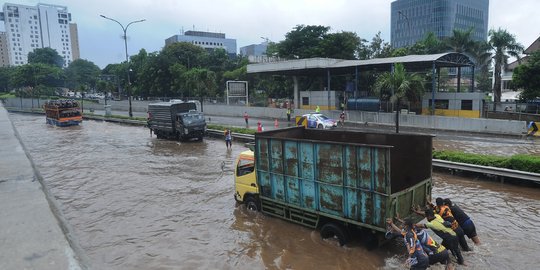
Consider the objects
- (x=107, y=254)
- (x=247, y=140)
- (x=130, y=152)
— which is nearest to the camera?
(x=107, y=254)

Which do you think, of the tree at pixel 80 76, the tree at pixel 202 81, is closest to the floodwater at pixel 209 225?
the tree at pixel 202 81

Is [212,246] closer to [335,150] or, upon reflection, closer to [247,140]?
[335,150]

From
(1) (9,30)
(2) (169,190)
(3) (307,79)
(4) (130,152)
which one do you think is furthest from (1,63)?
(2) (169,190)

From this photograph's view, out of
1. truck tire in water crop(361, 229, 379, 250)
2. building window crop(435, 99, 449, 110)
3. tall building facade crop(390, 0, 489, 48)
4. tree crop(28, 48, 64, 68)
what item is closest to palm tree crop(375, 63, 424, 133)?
building window crop(435, 99, 449, 110)

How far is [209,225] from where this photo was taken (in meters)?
10.9

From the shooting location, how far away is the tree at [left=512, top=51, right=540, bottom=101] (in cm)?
2930

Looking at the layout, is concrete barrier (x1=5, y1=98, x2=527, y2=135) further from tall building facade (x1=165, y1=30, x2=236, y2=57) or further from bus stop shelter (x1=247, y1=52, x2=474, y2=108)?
tall building facade (x1=165, y1=30, x2=236, y2=57)

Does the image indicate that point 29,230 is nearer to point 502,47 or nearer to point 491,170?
point 491,170

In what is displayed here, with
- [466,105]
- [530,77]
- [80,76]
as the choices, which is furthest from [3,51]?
[530,77]

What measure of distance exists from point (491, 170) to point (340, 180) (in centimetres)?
916

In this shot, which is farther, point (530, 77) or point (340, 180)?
point (530, 77)

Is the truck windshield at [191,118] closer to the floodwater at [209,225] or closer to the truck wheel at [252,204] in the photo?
the floodwater at [209,225]

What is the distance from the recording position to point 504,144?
22156mm

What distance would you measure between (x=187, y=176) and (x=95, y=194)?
13.2ft
